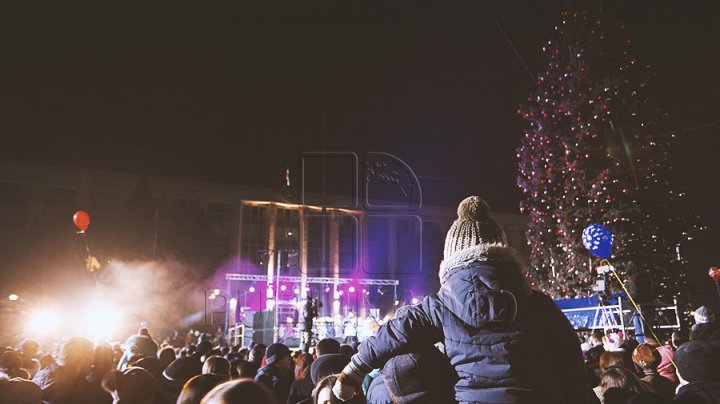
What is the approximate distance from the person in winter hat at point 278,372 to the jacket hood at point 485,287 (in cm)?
338

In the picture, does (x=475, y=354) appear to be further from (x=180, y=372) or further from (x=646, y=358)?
(x=180, y=372)

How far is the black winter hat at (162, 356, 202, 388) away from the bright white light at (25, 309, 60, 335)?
1226 inches

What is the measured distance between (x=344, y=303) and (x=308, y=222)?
27.4ft

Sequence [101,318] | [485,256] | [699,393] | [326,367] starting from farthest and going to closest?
[101,318], [326,367], [699,393], [485,256]

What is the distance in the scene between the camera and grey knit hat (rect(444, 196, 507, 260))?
8.75 ft

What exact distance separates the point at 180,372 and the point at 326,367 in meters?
1.34

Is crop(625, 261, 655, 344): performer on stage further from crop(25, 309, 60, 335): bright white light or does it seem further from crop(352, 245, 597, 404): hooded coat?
crop(25, 309, 60, 335): bright white light

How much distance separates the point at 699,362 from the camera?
3.00 metres

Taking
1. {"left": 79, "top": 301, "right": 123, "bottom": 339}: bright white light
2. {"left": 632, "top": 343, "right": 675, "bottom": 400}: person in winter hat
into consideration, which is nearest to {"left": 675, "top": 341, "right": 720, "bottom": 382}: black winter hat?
{"left": 632, "top": 343, "right": 675, "bottom": 400}: person in winter hat

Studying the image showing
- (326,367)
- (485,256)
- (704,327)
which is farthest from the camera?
(704,327)

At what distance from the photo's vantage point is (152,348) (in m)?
7.43

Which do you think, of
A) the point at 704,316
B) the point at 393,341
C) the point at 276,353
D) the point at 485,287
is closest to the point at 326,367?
the point at 276,353

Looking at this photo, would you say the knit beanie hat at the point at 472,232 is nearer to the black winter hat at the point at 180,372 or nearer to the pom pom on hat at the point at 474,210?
the pom pom on hat at the point at 474,210

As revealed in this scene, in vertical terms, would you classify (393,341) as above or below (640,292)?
below
